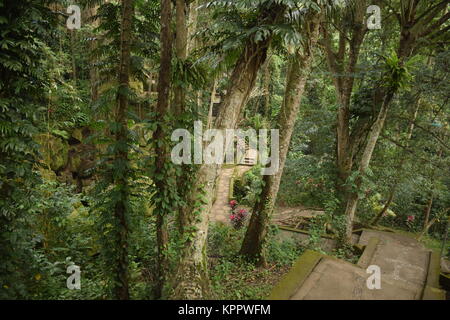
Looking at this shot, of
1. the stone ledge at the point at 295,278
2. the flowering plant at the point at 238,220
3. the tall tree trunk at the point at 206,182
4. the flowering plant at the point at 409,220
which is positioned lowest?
the flowering plant at the point at 409,220

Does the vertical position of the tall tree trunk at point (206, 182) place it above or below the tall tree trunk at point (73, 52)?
below

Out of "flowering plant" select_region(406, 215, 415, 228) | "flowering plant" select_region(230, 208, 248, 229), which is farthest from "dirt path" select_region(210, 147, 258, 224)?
"flowering plant" select_region(406, 215, 415, 228)

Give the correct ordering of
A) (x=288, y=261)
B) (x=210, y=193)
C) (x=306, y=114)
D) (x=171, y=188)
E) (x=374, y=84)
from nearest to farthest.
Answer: (x=171, y=188)
(x=210, y=193)
(x=288, y=261)
(x=374, y=84)
(x=306, y=114)

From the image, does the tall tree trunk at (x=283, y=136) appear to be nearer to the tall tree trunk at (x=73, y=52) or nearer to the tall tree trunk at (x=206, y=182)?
the tall tree trunk at (x=206, y=182)

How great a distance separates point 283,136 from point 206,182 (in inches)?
78.6

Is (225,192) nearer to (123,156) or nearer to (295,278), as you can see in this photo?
(295,278)

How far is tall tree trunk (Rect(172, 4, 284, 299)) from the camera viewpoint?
148 inches

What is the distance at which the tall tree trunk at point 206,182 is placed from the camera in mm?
3766

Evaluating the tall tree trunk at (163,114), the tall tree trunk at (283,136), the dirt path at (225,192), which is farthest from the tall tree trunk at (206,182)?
the dirt path at (225,192)

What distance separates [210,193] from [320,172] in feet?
16.4

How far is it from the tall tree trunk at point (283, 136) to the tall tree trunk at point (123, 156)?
8.63 feet

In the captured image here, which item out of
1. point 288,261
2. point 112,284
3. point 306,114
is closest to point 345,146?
point 306,114
